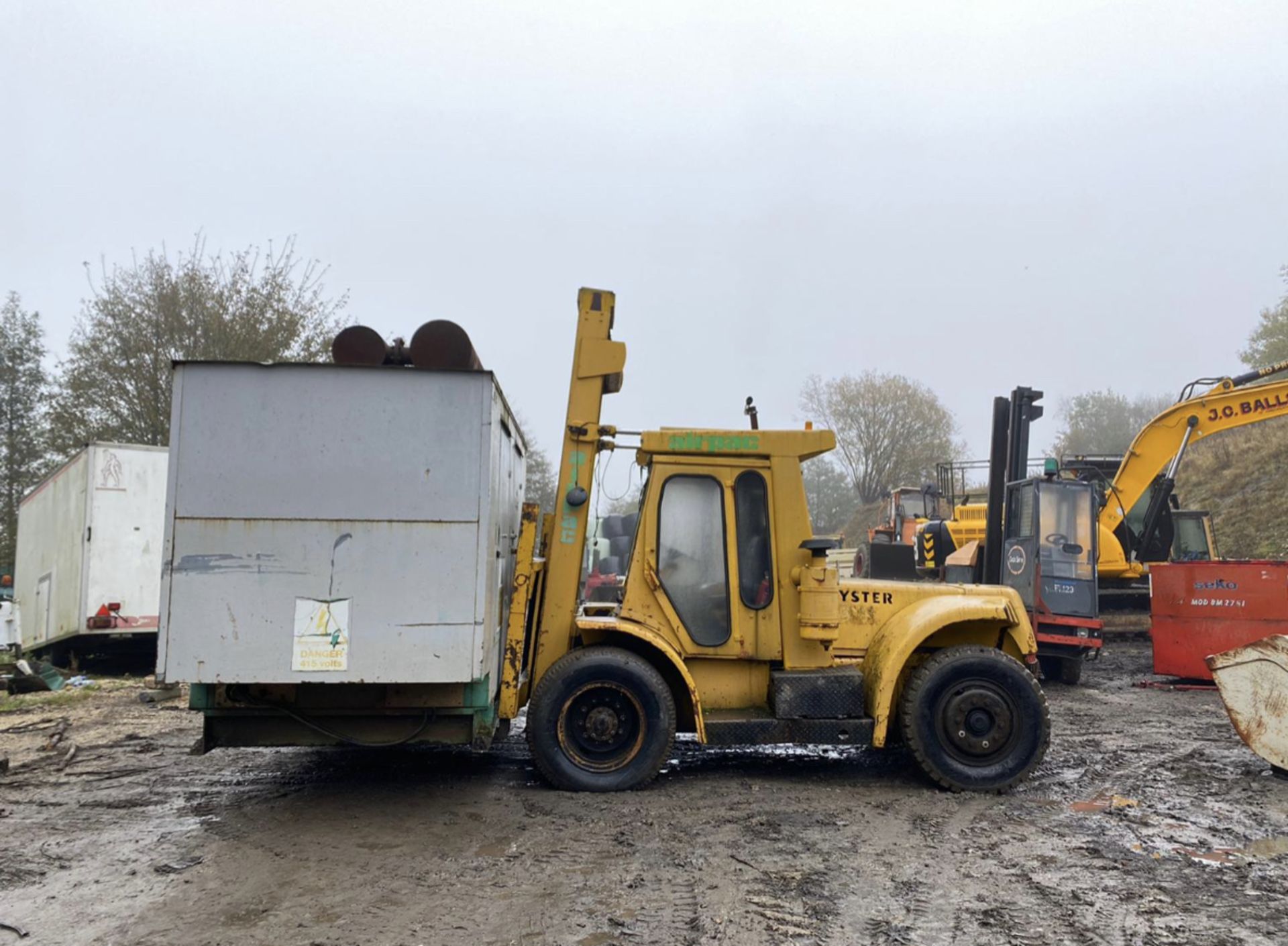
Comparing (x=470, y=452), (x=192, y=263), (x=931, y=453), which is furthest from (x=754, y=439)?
(x=931, y=453)

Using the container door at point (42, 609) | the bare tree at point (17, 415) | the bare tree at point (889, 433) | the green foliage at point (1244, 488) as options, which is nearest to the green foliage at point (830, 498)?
the bare tree at point (889, 433)

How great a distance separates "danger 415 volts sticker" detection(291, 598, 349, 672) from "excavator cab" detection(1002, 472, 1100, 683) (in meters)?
8.82

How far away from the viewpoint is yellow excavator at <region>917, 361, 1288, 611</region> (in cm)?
1337

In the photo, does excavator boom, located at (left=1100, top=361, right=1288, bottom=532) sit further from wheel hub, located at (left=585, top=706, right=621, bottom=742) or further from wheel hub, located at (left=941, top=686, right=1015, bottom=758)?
wheel hub, located at (left=585, top=706, right=621, bottom=742)

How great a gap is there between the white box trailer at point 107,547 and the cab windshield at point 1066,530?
11.1m

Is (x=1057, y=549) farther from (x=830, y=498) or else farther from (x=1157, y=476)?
(x=830, y=498)

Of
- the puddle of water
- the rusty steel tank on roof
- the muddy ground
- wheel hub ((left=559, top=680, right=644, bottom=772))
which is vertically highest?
the rusty steel tank on roof

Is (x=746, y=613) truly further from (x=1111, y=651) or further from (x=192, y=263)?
(x=192, y=263)

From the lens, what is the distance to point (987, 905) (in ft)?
14.2

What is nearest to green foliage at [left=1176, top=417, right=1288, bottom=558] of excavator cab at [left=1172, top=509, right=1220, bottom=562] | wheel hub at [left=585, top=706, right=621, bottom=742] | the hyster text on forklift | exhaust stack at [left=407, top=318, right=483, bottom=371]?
excavator cab at [left=1172, top=509, right=1220, bottom=562]

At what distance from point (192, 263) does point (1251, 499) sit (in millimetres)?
25288

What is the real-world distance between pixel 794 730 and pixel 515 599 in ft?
6.67

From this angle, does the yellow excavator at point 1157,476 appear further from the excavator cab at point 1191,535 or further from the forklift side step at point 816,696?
the forklift side step at point 816,696

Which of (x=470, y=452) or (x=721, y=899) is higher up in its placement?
(x=470, y=452)
